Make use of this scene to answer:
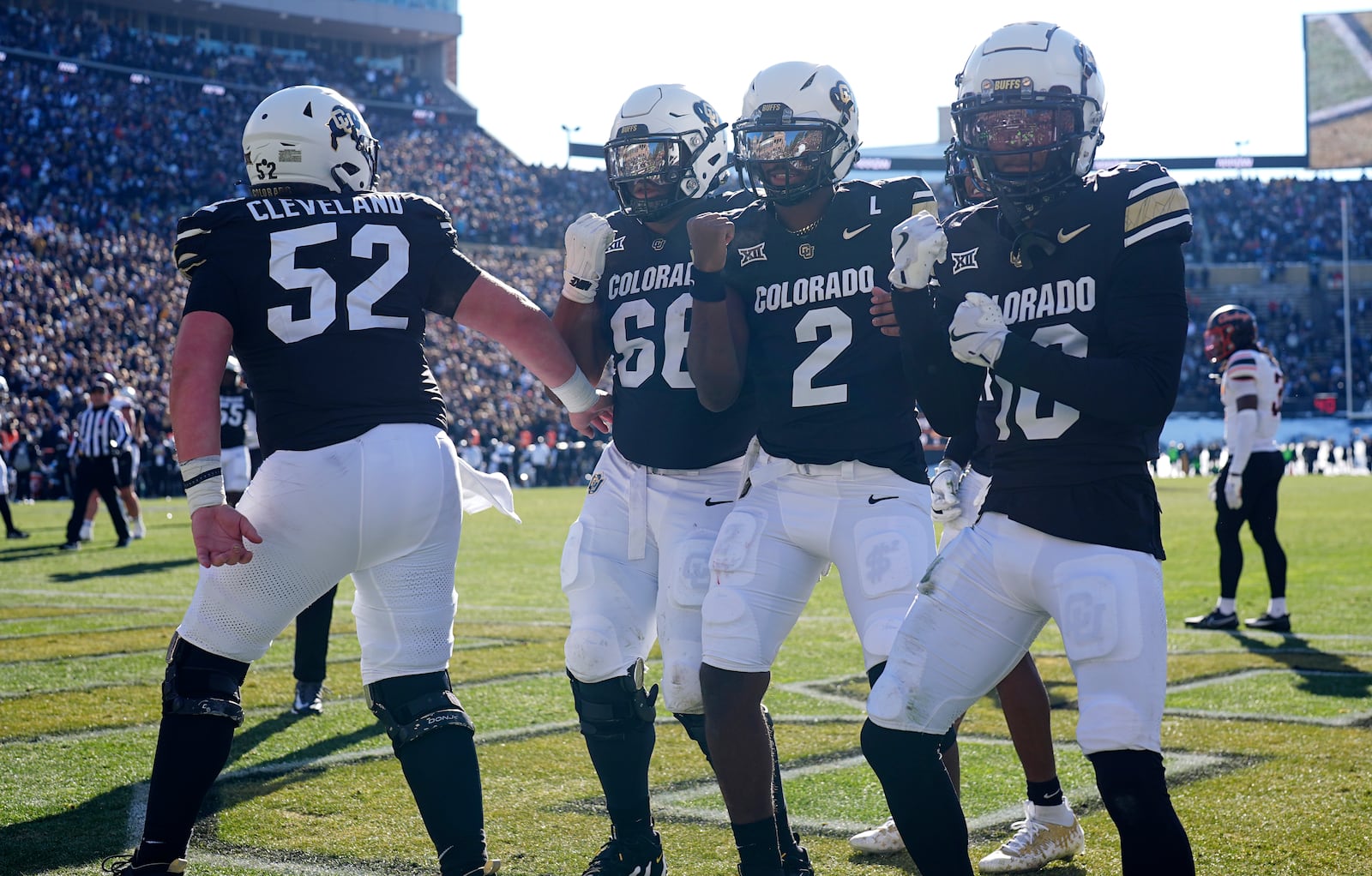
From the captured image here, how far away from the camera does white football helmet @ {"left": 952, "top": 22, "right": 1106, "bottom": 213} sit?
10.7ft

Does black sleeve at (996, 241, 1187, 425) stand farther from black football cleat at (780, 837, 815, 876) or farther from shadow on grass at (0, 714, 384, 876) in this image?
shadow on grass at (0, 714, 384, 876)

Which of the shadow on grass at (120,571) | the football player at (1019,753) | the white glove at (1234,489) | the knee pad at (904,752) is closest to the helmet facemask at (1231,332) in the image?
the white glove at (1234,489)

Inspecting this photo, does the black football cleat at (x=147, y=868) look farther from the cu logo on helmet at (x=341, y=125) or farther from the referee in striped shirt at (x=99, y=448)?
the referee in striped shirt at (x=99, y=448)

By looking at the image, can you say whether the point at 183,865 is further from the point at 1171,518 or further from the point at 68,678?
the point at 1171,518

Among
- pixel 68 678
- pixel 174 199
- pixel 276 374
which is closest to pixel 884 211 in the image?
pixel 276 374

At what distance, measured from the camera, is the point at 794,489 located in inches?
151

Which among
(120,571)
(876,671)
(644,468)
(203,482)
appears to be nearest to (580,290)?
(644,468)

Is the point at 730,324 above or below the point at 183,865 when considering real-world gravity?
above

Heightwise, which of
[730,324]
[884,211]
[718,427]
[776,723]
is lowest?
[776,723]

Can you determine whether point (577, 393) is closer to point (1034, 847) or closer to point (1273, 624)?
point (1034, 847)

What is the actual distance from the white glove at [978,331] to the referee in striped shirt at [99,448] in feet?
43.5

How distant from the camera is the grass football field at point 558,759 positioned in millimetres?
4141

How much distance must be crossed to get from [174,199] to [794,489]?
125 feet

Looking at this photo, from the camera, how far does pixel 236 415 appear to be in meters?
11.1
